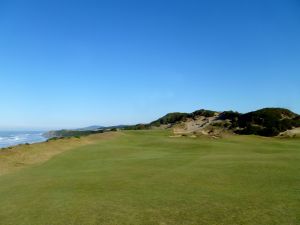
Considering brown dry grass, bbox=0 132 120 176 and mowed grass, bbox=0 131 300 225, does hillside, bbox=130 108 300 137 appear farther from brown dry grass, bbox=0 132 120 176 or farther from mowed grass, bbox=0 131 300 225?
mowed grass, bbox=0 131 300 225

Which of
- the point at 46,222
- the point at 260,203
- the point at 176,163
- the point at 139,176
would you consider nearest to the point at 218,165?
the point at 176,163

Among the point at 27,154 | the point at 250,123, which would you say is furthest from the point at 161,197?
the point at 250,123

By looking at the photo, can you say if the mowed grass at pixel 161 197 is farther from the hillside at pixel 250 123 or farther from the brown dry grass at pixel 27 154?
the hillside at pixel 250 123

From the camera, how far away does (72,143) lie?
41.9 m

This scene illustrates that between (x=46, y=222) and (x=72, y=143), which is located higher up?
(x=72, y=143)

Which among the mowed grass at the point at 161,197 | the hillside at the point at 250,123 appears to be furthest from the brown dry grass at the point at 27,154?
the hillside at the point at 250,123

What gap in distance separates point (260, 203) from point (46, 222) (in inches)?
255

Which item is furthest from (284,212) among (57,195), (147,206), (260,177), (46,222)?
(57,195)

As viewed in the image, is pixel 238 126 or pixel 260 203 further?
pixel 238 126

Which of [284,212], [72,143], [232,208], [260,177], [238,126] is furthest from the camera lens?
[238,126]

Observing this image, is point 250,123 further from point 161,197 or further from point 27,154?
point 161,197

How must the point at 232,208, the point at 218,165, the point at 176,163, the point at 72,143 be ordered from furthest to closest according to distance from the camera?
1. the point at 72,143
2. the point at 176,163
3. the point at 218,165
4. the point at 232,208

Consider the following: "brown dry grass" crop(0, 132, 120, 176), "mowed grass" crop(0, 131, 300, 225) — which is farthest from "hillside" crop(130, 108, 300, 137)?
"mowed grass" crop(0, 131, 300, 225)

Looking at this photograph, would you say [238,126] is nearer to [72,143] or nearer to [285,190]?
[72,143]
